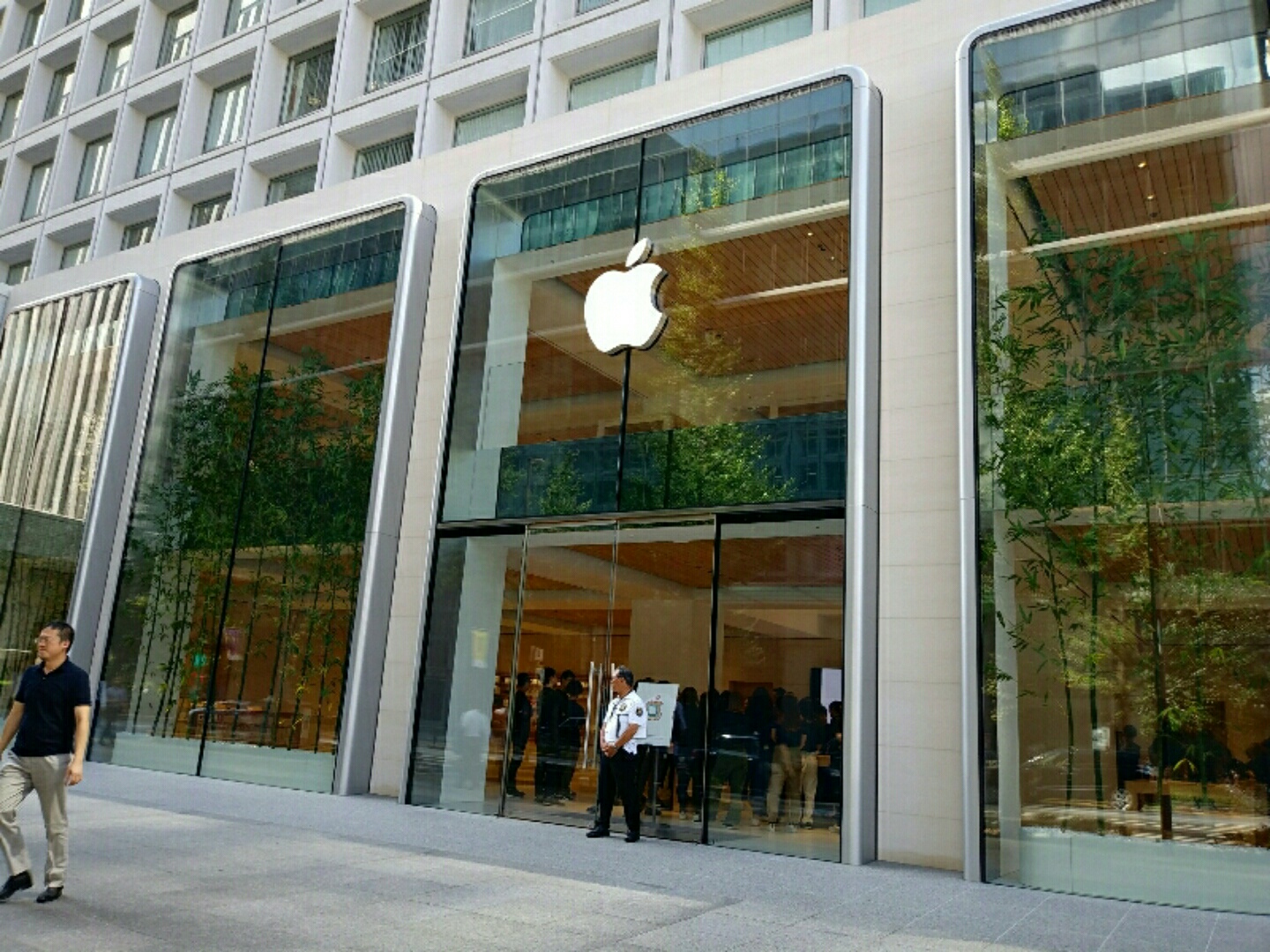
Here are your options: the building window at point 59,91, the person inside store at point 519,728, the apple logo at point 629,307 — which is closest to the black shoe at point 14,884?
the person inside store at point 519,728

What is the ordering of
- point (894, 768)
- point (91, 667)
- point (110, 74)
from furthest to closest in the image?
1. point (110, 74)
2. point (91, 667)
3. point (894, 768)

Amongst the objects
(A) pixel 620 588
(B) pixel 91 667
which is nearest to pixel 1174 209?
(A) pixel 620 588

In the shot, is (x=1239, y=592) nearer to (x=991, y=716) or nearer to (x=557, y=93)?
(x=991, y=716)

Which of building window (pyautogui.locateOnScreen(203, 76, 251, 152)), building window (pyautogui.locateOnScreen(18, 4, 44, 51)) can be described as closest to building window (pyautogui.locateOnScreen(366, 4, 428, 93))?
building window (pyautogui.locateOnScreen(203, 76, 251, 152))

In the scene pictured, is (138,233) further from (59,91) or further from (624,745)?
(624,745)

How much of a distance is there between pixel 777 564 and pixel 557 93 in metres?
12.5

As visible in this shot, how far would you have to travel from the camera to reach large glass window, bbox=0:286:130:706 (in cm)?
1622

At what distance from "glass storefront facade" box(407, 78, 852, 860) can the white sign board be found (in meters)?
0.04

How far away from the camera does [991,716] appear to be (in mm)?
8211

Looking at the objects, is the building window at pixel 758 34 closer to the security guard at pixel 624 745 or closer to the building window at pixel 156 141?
the security guard at pixel 624 745

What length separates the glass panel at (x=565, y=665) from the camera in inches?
406

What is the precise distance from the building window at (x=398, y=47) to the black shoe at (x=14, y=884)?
18643mm

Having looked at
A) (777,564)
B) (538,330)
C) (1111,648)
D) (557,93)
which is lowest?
(1111,648)

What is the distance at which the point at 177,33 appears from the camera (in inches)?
Result: 989
